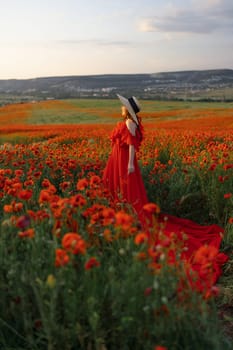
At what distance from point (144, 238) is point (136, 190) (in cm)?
389

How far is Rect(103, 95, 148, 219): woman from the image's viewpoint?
6.12 metres

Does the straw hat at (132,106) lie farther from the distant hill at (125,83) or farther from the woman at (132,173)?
the distant hill at (125,83)

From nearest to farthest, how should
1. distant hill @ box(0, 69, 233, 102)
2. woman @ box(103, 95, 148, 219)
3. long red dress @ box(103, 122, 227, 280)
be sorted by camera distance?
long red dress @ box(103, 122, 227, 280), woman @ box(103, 95, 148, 219), distant hill @ box(0, 69, 233, 102)

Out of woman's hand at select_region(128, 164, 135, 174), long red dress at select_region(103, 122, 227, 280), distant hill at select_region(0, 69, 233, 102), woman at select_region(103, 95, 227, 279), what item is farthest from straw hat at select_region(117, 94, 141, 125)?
distant hill at select_region(0, 69, 233, 102)

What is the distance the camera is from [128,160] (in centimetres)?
644

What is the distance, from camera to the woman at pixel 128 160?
Answer: 6.12m

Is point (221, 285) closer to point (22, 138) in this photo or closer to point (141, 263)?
point (141, 263)

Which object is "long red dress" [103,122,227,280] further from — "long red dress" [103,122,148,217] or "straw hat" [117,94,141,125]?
"straw hat" [117,94,141,125]

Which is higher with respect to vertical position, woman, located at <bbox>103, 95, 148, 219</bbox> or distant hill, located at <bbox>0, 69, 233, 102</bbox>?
distant hill, located at <bbox>0, 69, 233, 102</bbox>

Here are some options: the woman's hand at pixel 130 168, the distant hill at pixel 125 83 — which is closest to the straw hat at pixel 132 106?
the woman's hand at pixel 130 168

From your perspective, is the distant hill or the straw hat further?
the distant hill

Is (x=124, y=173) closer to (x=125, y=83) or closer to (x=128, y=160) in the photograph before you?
(x=128, y=160)

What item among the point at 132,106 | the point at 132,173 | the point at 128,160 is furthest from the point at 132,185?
the point at 132,106

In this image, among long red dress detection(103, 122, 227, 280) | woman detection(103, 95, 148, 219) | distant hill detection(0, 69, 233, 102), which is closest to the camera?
long red dress detection(103, 122, 227, 280)
